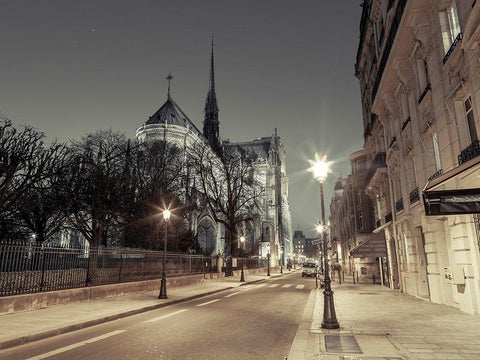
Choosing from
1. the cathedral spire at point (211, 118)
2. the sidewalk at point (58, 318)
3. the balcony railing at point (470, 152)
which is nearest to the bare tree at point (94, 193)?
the sidewalk at point (58, 318)

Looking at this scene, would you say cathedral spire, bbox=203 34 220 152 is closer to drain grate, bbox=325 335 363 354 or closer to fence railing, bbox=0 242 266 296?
fence railing, bbox=0 242 266 296

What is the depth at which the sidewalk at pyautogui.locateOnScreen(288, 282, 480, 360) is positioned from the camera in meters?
5.82

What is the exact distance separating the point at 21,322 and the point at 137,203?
22020 mm

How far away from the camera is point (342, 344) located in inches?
259

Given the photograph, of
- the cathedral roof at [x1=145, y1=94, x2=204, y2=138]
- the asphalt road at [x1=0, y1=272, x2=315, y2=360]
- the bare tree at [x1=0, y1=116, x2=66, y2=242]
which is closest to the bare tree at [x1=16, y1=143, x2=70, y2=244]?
the bare tree at [x1=0, y1=116, x2=66, y2=242]

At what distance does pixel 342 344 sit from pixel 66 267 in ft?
35.9

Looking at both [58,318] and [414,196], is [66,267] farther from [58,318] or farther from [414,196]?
[414,196]

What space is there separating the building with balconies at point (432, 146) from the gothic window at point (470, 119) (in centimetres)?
3

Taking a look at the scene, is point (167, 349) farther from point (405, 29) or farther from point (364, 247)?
point (364, 247)

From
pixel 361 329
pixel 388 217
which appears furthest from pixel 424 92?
pixel 361 329

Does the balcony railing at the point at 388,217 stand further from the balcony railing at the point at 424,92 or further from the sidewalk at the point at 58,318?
the sidewalk at the point at 58,318

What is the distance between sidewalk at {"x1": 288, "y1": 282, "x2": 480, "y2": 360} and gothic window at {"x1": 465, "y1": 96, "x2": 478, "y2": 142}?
5433 mm

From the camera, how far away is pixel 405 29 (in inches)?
562

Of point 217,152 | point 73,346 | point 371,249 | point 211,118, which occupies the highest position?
point 211,118
